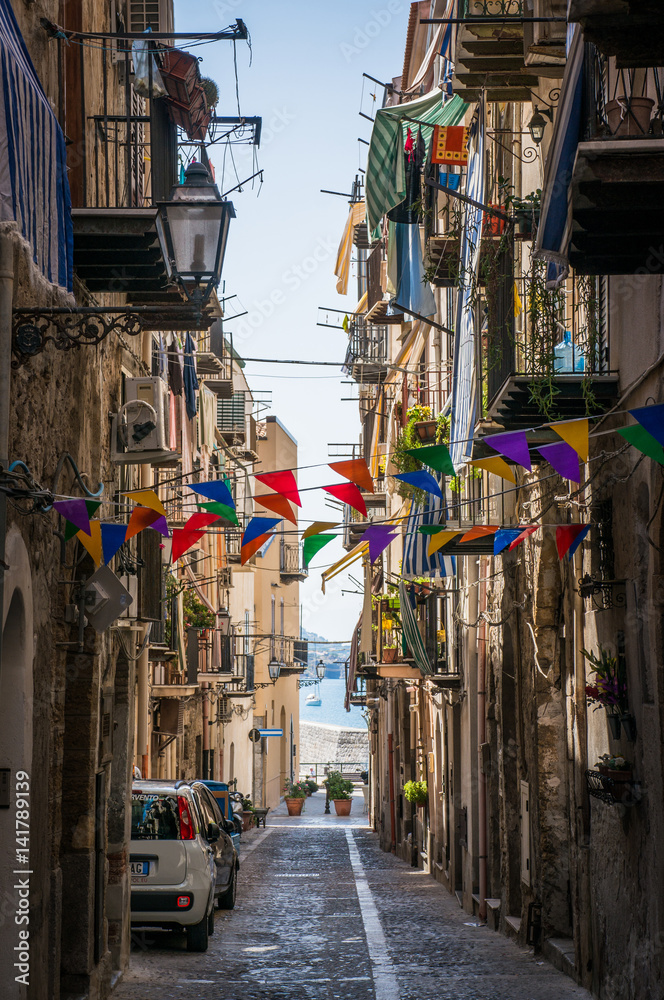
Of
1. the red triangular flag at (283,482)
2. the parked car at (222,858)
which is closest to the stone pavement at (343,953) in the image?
the parked car at (222,858)

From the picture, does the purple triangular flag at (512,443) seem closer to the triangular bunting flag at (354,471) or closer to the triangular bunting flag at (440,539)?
the triangular bunting flag at (354,471)

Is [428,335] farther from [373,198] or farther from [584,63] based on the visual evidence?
[584,63]

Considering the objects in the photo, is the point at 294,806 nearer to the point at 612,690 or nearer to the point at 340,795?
the point at 340,795

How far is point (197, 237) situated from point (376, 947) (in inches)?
316

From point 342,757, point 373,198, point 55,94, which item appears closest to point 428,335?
point 373,198

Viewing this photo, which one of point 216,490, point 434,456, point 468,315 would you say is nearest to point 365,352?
point 468,315

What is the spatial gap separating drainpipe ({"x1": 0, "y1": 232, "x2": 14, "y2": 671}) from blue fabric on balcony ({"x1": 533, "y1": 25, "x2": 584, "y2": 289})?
316 cm

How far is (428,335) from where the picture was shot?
25.2 m

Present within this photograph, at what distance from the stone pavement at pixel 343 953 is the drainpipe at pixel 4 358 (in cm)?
476

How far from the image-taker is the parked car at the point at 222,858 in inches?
622

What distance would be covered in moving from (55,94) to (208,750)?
2567cm

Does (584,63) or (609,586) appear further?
(609,586)

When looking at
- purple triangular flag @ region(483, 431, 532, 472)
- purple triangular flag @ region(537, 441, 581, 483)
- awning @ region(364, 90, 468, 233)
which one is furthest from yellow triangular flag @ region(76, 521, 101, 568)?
awning @ region(364, 90, 468, 233)

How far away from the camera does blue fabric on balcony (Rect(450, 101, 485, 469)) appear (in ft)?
43.2
